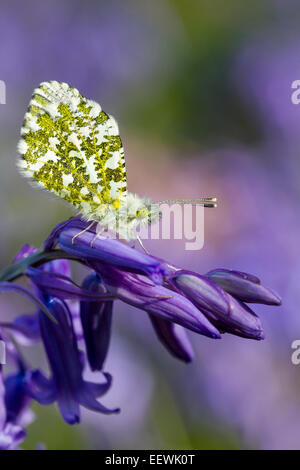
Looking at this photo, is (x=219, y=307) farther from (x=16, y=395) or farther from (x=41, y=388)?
(x=16, y=395)

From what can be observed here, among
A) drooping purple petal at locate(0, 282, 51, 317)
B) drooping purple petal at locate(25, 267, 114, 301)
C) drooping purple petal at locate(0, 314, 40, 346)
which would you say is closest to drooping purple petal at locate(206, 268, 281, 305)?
drooping purple petal at locate(25, 267, 114, 301)

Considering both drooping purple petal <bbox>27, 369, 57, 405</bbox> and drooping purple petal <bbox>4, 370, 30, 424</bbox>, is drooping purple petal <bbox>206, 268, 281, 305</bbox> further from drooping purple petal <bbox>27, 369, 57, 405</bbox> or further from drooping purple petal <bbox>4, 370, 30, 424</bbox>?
drooping purple petal <bbox>4, 370, 30, 424</bbox>

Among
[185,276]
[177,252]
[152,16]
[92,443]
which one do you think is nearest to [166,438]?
[92,443]

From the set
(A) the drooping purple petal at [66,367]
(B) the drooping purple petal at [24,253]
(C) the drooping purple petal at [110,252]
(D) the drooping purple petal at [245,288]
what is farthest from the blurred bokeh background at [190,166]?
(C) the drooping purple petal at [110,252]

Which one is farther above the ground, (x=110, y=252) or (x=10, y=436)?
(x=110, y=252)

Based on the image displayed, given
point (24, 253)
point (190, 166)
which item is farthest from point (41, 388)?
point (190, 166)

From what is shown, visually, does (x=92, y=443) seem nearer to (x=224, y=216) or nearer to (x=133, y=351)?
(x=133, y=351)

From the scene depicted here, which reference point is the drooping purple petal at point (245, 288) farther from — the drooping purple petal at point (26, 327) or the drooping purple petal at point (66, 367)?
the drooping purple petal at point (26, 327)
